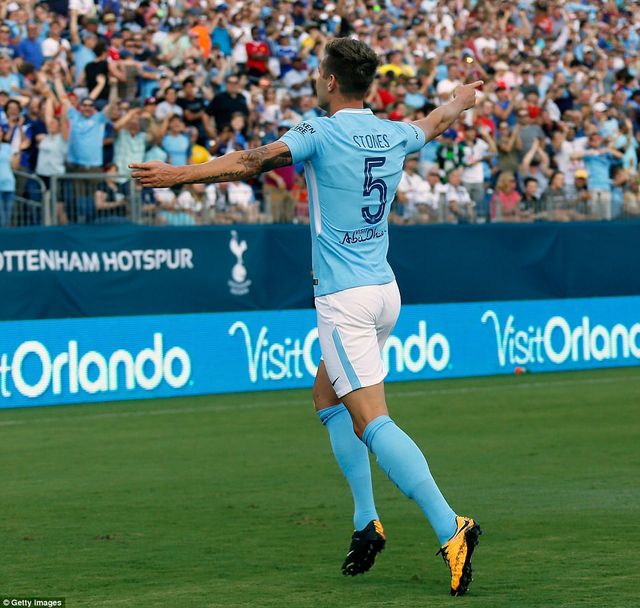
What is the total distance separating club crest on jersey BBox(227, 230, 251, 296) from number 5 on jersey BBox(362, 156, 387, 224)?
11487 mm

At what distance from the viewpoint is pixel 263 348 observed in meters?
17.5

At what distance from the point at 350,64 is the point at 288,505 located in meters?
3.50

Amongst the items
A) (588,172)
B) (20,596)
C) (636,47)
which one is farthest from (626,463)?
(636,47)

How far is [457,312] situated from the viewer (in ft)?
62.7

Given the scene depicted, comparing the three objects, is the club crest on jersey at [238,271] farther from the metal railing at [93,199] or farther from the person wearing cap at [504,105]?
the person wearing cap at [504,105]

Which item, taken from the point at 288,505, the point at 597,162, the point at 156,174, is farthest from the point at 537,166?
the point at 156,174

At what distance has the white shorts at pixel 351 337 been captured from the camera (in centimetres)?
628

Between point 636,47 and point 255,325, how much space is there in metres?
14.6

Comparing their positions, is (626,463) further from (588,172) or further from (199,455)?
(588,172)

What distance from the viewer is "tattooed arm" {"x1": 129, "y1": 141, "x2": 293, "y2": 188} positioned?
5.72m

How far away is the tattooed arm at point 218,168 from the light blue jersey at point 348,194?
22 centimetres

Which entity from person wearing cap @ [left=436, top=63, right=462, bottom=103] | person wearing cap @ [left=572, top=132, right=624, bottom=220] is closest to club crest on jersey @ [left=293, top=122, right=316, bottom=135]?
person wearing cap @ [left=572, top=132, right=624, bottom=220]

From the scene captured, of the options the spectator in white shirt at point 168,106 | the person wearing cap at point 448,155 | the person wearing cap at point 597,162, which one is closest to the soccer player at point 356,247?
the spectator in white shirt at point 168,106

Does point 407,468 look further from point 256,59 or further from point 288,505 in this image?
point 256,59
